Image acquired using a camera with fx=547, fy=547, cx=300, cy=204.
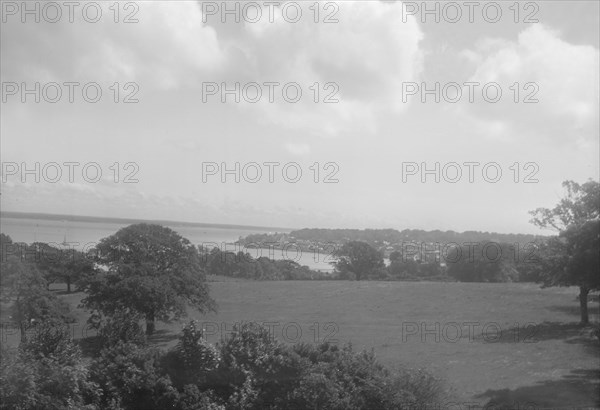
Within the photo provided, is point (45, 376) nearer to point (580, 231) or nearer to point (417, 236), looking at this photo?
point (580, 231)

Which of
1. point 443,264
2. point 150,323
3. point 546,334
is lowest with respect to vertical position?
point 546,334

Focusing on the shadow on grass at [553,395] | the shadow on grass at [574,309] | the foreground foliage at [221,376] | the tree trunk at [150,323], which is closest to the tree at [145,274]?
the tree trunk at [150,323]

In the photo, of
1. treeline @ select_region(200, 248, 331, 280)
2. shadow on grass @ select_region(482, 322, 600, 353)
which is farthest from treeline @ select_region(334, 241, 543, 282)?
treeline @ select_region(200, 248, 331, 280)

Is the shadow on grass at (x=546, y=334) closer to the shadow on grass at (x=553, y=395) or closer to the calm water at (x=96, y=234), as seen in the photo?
the shadow on grass at (x=553, y=395)

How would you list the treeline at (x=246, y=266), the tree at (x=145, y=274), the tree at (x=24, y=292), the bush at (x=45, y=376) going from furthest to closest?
the treeline at (x=246, y=266) < the tree at (x=145, y=274) < the tree at (x=24, y=292) < the bush at (x=45, y=376)

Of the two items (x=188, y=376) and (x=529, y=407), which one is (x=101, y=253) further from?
(x=529, y=407)

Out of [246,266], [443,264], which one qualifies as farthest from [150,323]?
A: [443,264]

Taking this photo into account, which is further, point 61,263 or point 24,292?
point 61,263
